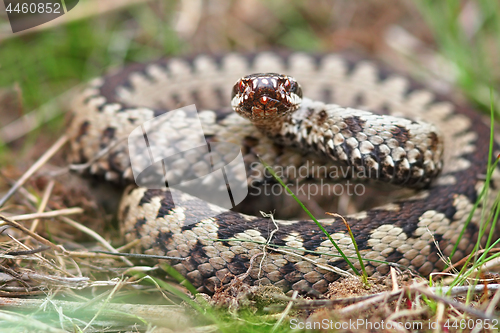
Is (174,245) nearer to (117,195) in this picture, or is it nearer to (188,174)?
(188,174)

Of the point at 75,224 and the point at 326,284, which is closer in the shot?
the point at 326,284

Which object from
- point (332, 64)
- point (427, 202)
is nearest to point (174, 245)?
point (427, 202)

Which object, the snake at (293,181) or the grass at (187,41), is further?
the grass at (187,41)

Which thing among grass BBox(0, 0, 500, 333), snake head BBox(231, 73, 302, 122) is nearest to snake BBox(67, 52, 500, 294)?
snake head BBox(231, 73, 302, 122)

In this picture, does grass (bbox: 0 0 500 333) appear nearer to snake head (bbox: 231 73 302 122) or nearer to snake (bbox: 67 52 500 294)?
snake (bbox: 67 52 500 294)

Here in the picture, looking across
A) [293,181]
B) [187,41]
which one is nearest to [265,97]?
[293,181]

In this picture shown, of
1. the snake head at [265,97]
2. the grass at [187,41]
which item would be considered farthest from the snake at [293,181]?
the grass at [187,41]

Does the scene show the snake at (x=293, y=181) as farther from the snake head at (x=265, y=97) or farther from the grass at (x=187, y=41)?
the grass at (x=187, y=41)
